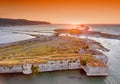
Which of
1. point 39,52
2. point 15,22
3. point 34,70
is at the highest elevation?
point 15,22

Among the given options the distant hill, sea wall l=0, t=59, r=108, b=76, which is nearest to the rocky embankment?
→ sea wall l=0, t=59, r=108, b=76

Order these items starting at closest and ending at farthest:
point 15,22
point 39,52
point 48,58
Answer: point 15,22, point 48,58, point 39,52

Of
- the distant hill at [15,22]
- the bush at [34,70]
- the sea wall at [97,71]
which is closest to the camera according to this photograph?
the distant hill at [15,22]

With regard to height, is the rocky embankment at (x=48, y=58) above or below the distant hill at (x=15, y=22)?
below

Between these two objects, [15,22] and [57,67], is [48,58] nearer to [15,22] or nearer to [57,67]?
[57,67]

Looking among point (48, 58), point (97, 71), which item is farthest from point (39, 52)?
point (97, 71)

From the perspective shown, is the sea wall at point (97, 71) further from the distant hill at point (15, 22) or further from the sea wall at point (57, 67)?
the distant hill at point (15, 22)

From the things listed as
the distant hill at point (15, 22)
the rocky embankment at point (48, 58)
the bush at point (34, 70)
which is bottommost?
the bush at point (34, 70)

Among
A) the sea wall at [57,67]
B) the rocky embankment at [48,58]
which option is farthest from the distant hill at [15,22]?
the sea wall at [57,67]
